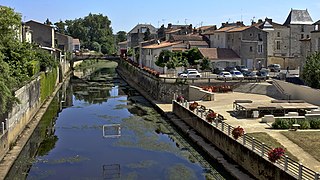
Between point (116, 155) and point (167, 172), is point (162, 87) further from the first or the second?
point (167, 172)

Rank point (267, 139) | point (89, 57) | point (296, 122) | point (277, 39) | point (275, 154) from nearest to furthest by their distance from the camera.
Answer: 1. point (275, 154)
2. point (267, 139)
3. point (296, 122)
4. point (277, 39)
5. point (89, 57)

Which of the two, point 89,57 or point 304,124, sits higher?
point 89,57

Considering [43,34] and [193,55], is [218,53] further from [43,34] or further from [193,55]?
[43,34]

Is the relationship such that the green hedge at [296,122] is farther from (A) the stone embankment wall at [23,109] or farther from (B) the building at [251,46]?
(B) the building at [251,46]

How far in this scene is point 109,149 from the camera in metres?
29.0

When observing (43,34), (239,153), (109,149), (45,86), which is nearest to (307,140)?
(239,153)

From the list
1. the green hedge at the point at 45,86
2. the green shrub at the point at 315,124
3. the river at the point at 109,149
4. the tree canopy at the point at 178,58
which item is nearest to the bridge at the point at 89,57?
the tree canopy at the point at 178,58

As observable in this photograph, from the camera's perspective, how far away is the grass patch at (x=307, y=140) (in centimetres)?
2227

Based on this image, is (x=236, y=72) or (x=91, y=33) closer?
(x=236, y=72)

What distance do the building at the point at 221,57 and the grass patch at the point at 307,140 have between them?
4030 cm

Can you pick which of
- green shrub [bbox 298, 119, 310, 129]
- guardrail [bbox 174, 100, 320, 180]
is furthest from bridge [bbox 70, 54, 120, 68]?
green shrub [bbox 298, 119, 310, 129]

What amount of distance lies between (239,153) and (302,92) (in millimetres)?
17889

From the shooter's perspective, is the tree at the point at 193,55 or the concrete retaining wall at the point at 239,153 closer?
the concrete retaining wall at the point at 239,153

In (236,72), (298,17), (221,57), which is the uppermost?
(298,17)
